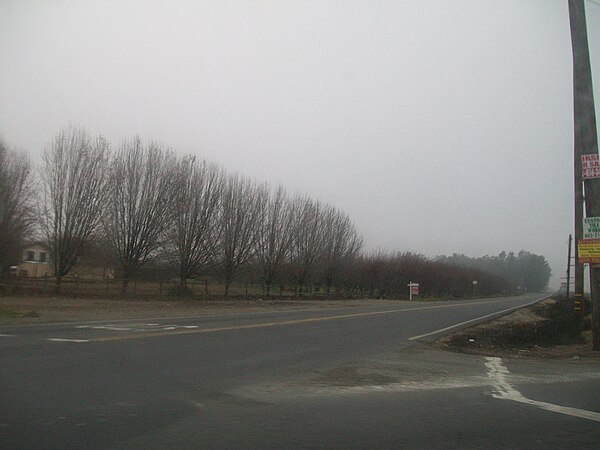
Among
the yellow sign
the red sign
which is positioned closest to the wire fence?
the yellow sign

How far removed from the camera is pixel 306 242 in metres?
53.1

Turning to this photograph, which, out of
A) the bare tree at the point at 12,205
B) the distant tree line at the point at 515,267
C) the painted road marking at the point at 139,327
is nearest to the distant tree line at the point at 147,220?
the bare tree at the point at 12,205

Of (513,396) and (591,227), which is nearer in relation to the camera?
(513,396)

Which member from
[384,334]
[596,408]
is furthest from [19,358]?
[384,334]

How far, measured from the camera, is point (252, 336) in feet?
48.2

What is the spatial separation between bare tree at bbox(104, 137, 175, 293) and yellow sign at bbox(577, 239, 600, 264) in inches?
1106

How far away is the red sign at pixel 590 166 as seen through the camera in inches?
533

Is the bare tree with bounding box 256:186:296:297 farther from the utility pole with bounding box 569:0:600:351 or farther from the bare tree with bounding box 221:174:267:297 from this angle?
the utility pole with bounding box 569:0:600:351

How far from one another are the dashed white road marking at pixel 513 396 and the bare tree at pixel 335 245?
45.5 metres

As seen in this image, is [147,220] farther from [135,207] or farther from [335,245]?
[335,245]

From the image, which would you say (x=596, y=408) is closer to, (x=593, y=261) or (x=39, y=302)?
(x=593, y=261)

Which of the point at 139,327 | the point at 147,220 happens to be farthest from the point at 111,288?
the point at 139,327

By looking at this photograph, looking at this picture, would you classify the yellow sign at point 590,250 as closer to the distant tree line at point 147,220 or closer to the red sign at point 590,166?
the red sign at point 590,166

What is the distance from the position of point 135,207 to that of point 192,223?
4390 mm
